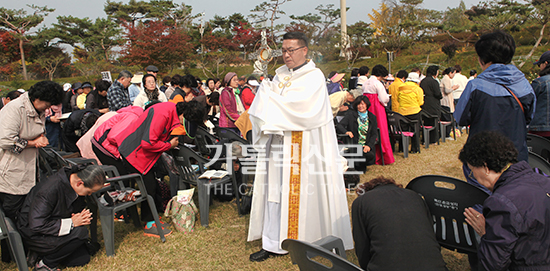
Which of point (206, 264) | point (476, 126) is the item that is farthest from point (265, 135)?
point (476, 126)

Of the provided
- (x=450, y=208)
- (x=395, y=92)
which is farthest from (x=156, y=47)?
(x=450, y=208)

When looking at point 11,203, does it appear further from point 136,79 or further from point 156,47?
point 156,47

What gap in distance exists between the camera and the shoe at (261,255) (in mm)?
3150

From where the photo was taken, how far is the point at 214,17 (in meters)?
37.8

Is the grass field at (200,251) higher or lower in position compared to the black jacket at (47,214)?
lower

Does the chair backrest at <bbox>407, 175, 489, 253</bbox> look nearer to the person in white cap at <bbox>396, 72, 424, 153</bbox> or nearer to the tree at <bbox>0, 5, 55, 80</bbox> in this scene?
the person in white cap at <bbox>396, 72, 424, 153</bbox>

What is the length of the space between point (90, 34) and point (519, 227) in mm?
39392

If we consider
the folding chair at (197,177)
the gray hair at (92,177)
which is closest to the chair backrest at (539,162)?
the folding chair at (197,177)

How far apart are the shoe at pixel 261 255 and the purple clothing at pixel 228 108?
379 cm

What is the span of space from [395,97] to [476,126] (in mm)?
4827

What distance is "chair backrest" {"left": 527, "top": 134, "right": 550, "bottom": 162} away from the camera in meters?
3.35

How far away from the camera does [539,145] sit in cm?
341

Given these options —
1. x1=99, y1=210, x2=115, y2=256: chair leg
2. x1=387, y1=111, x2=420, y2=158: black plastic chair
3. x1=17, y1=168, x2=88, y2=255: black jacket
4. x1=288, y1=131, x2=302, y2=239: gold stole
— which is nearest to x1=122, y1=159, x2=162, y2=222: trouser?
x1=99, y1=210, x2=115, y2=256: chair leg

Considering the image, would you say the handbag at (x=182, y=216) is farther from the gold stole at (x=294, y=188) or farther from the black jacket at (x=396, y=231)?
the black jacket at (x=396, y=231)
